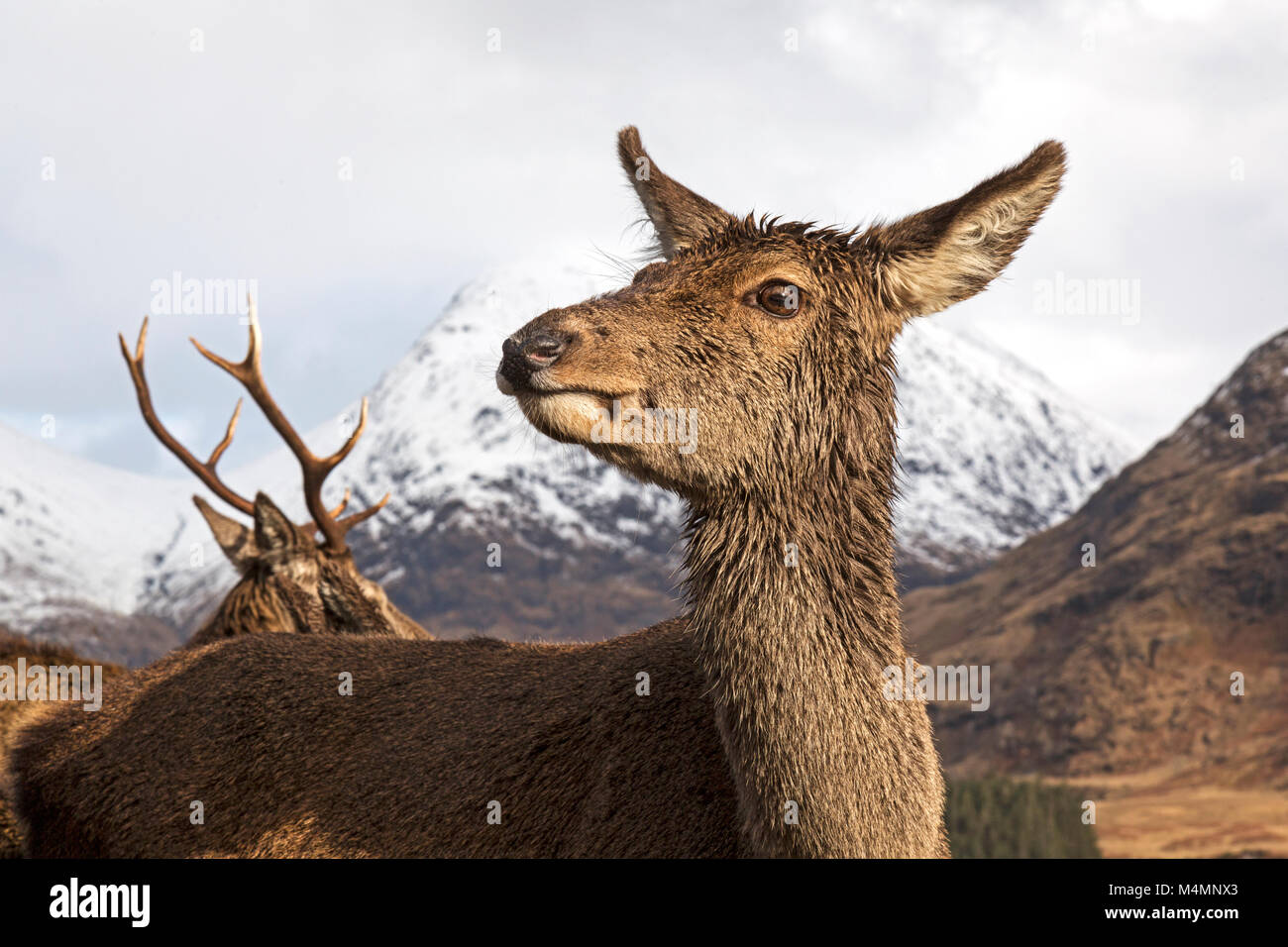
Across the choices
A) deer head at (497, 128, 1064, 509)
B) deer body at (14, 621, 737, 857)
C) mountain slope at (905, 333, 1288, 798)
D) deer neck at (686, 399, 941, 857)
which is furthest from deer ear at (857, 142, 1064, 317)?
mountain slope at (905, 333, 1288, 798)

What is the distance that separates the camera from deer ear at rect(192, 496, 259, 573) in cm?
1044

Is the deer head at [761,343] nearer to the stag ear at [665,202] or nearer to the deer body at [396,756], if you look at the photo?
the stag ear at [665,202]

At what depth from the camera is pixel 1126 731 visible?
145 ft

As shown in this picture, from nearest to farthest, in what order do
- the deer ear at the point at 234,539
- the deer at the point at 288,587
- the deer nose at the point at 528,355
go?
the deer nose at the point at 528,355 < the deer at the point at 288,587 < the deer ear at the point at 234,539

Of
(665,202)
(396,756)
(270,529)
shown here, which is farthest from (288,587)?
(665,202)

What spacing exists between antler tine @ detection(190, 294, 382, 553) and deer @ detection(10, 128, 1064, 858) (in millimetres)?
6003

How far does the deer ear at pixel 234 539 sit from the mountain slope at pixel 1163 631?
33.1 metres

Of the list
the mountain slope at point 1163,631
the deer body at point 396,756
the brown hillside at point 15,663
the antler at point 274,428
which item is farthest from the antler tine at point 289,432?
the mountain slope at point 1163,631

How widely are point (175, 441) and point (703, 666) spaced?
9501 millimetres

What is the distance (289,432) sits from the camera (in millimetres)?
12250

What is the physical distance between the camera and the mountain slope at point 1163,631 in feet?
140

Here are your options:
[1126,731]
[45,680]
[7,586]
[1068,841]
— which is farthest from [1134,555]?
[7,586]

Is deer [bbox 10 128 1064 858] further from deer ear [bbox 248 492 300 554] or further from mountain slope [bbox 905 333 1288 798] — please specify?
mountain slope [bbox 905 333 1288 798]

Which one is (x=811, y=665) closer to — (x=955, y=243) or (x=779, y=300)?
(x=779, y=300)
